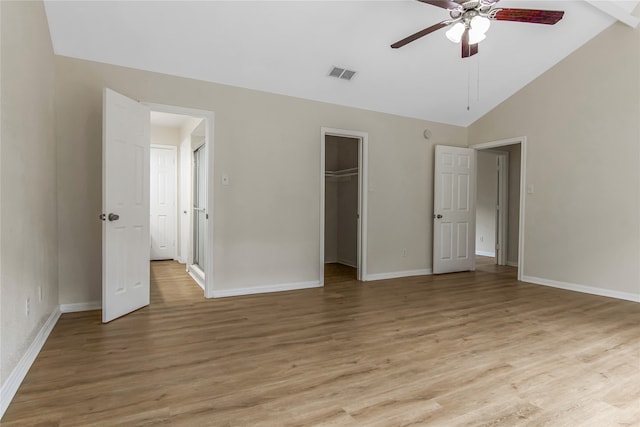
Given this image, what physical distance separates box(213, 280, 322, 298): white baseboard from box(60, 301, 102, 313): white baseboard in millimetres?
1145

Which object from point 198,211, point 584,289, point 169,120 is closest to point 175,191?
point 169,120

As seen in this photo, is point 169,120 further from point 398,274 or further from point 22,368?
point 22,368

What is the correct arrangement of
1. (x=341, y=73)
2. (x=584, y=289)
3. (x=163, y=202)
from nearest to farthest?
(x=341, y=73)
(x=584, y=289)
(x=163, y=202)

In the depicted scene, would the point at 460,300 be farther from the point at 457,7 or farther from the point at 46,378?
the point at 46,378

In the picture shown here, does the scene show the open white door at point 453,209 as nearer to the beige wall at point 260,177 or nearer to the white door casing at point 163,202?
the beige wall at point 260,177

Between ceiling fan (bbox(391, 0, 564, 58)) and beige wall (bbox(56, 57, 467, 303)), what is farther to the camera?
beige wall (bbox(56, 57, 467, 303))

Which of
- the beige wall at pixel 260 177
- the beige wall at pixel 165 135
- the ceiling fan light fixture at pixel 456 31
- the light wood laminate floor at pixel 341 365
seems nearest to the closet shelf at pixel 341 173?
the beige wall at pixel 260 177

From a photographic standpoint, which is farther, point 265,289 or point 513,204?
point 513,204

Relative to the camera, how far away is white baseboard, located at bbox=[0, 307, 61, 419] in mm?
1794

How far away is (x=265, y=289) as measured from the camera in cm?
428

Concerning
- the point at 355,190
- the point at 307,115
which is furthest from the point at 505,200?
the point at 307,115

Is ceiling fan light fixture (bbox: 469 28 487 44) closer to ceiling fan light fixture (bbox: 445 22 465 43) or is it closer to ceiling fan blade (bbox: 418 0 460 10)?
ceiling fan light fixture (bbox: 445 22 465 43)

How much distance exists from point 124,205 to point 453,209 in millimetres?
4668

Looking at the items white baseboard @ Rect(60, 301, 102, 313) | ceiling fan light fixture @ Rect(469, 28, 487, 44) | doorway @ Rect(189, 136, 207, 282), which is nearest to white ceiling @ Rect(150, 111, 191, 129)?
doorway @ Rect(189, 136, 207, 282)
